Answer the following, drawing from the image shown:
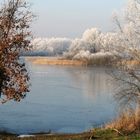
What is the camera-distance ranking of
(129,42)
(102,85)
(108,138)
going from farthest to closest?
(102,85)
(129,42)
(108,138)

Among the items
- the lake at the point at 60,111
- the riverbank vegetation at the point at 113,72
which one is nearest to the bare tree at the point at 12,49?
the riverbank vegetation at the point at 113,72

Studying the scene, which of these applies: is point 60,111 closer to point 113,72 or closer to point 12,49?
point 113,72

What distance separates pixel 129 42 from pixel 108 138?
7.74 meters

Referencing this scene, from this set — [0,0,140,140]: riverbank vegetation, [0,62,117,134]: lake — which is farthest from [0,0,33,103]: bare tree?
[0,62,117,134]: lake

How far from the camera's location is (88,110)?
28578mm

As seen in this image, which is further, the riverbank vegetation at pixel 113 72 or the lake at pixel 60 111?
the lake at pixel 60 111

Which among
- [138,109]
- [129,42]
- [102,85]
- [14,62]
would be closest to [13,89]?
[14,62]

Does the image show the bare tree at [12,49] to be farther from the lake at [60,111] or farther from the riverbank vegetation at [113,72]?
the lake at [60,111]

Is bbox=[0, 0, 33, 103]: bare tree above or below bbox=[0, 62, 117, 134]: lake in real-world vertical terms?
above

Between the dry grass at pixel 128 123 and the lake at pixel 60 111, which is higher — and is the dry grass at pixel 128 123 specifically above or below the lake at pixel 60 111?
above

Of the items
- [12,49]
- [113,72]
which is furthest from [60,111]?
[12,49]

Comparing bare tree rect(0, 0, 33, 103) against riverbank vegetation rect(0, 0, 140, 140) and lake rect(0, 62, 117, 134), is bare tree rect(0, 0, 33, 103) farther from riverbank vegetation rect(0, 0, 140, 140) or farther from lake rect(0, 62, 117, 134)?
lake rect(0, 62, 117, 134)

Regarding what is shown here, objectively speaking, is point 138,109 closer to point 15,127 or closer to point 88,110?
point 15,127

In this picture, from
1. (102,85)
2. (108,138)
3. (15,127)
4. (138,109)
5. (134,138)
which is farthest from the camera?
(102,85)
